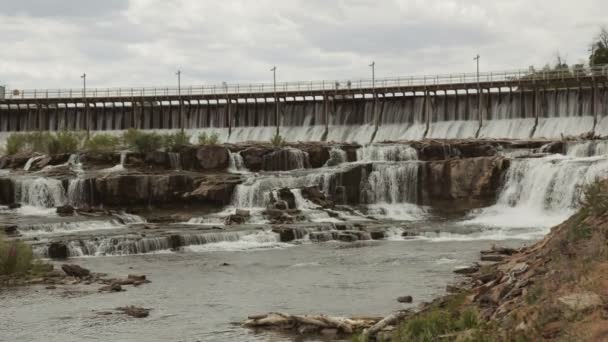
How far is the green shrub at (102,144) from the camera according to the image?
63.1 m

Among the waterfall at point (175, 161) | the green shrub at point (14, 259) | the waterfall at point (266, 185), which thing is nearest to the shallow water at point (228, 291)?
the green shrub at point (14, 259)

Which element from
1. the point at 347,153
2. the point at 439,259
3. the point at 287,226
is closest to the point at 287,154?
the point at 347,153

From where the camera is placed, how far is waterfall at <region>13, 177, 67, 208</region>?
51.8 metres

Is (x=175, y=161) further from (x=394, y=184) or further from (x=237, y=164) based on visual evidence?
(x=394, y=184)

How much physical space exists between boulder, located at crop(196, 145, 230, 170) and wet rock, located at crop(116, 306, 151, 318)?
37402 millimetres

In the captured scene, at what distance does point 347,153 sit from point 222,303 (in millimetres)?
37674

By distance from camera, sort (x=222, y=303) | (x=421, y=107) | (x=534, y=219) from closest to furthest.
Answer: (x=222, y=303)
(x=534, y=219)
(x=421, y=107)

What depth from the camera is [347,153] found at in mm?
60156

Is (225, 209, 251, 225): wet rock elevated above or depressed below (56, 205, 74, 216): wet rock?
below

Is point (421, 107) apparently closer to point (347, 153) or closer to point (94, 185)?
point (347, 153)

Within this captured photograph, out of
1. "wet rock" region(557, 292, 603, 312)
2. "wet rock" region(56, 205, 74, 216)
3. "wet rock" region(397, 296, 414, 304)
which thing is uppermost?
"wet rock" region(557, 292, 603, 312)

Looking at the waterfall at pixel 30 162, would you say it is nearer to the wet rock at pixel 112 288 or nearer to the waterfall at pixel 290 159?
the waterfall at pixel 290 159

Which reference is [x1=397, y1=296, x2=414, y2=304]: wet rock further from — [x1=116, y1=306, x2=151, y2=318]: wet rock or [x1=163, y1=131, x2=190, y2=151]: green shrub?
[x1=163, y1=131, x2=190, y2=151]: green shrub

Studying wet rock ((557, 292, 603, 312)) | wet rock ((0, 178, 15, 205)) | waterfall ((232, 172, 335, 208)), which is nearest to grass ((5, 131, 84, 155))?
wet rock ((0, 178, 15, 205))
